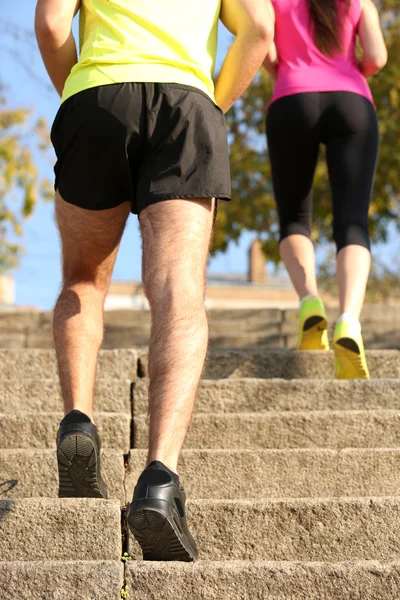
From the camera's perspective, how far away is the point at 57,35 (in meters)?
3.40

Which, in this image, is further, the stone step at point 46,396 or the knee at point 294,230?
the knee at point 294,230

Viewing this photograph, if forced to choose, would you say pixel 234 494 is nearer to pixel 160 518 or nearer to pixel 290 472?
pixel 290 472

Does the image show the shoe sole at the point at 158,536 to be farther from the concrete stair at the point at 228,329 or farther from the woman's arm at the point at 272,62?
the concrete stair at the point at 228,329

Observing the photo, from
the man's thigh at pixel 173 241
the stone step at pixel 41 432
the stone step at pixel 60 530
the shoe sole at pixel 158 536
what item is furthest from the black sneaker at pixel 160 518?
the stone step at pixel 41 432

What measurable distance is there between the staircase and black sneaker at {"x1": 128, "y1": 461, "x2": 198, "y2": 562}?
0.22ft

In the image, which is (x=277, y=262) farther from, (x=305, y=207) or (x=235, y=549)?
(x=235, y=549)

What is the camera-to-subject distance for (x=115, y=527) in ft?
9.72

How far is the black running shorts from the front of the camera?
3.14 meters

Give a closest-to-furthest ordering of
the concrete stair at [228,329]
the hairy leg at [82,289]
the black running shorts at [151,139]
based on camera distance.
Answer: the black running shorts at [151,139] → the hairy leg at [82,289] → the concrete stair at [228,329]

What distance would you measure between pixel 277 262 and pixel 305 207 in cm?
1313

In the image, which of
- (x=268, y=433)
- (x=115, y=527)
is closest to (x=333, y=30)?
(x=268, y=433)

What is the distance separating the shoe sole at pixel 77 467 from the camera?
10.1ft

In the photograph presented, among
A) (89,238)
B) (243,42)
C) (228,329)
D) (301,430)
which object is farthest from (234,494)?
(228,329)

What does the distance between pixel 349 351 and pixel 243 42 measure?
175cm
